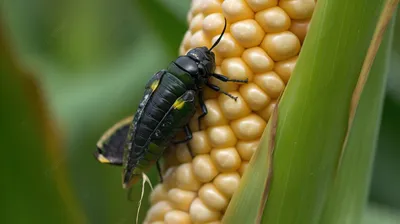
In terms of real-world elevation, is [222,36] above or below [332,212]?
above

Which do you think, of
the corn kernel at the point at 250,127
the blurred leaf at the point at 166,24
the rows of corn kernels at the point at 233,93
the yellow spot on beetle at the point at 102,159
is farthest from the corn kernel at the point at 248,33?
the blurred leaf at the point at 166,24

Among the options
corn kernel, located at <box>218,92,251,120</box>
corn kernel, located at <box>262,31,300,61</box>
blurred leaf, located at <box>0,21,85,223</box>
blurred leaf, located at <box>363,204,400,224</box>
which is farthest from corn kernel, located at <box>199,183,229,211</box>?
blurred leaf, located at <box>363,204,400,224</box>

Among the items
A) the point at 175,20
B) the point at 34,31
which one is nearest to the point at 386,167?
the point at 175,20

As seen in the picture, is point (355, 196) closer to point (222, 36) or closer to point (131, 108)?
point (222, 36)

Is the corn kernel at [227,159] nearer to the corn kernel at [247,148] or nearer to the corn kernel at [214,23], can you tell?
the corn kernel at [247,148]

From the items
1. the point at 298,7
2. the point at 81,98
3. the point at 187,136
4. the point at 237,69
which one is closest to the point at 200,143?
the point at 187,136

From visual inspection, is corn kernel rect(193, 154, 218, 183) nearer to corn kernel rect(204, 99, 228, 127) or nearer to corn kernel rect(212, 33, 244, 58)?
corn kernel rect(204, 99, 228, 127)
